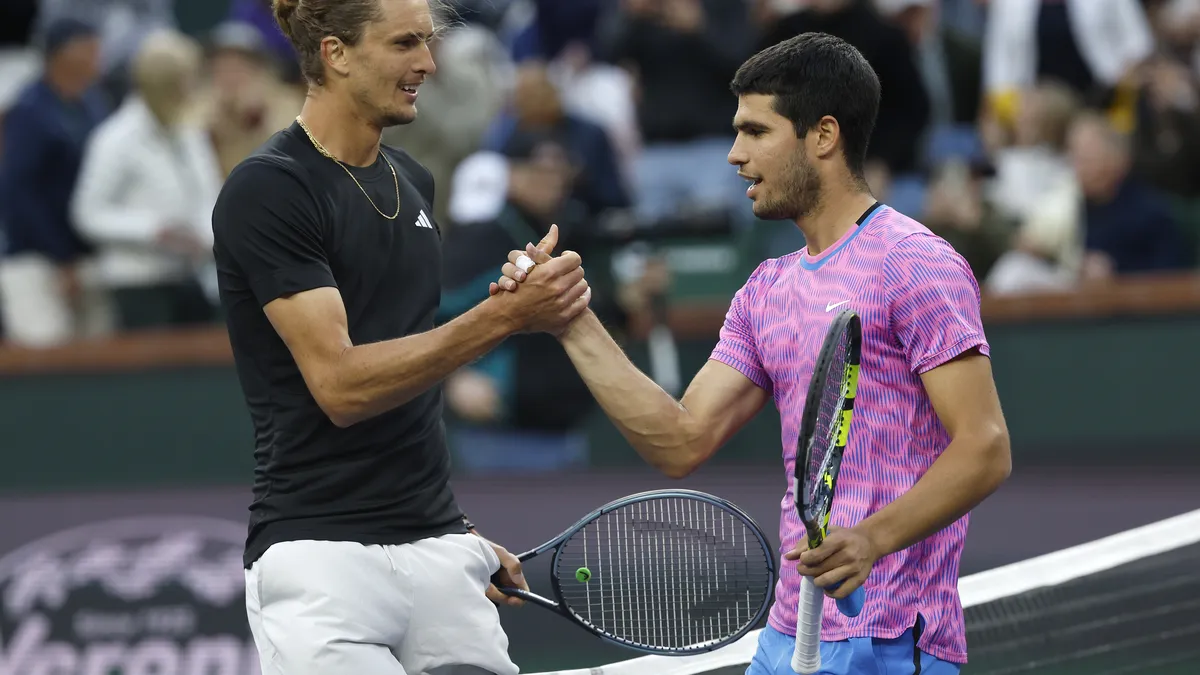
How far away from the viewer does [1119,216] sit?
8.22 meters

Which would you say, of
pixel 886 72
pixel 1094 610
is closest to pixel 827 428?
pixel 1094 610

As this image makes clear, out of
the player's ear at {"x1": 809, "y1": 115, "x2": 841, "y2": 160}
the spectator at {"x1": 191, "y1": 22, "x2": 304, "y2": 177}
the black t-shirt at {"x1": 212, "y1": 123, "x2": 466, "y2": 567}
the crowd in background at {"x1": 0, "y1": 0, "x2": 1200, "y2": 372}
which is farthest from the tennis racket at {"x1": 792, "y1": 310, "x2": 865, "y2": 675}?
Answer: the spectator at {"x1": 191, "y1": 22, "x2": 304, "y2": 177}

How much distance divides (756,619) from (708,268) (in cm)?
493

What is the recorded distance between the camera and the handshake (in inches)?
152

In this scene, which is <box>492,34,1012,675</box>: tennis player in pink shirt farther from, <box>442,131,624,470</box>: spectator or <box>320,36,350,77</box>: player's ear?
<box>442,131,624,470</box>: spectator

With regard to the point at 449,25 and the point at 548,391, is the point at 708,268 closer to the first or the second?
the point at 548,391

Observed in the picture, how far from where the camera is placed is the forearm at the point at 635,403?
13.2 ft

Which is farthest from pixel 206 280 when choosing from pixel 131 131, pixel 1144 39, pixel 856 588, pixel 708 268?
pixel 856 588

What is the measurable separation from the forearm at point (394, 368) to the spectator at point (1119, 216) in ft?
17.1

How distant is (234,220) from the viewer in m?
3.73

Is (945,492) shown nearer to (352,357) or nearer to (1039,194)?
(352,357)

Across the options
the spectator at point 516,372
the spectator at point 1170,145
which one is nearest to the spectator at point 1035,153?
the spectator at point 1170,145

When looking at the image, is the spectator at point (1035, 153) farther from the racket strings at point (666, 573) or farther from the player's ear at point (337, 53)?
the player's ear at point (337, 53)

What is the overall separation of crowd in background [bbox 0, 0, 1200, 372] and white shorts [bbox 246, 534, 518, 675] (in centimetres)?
434
